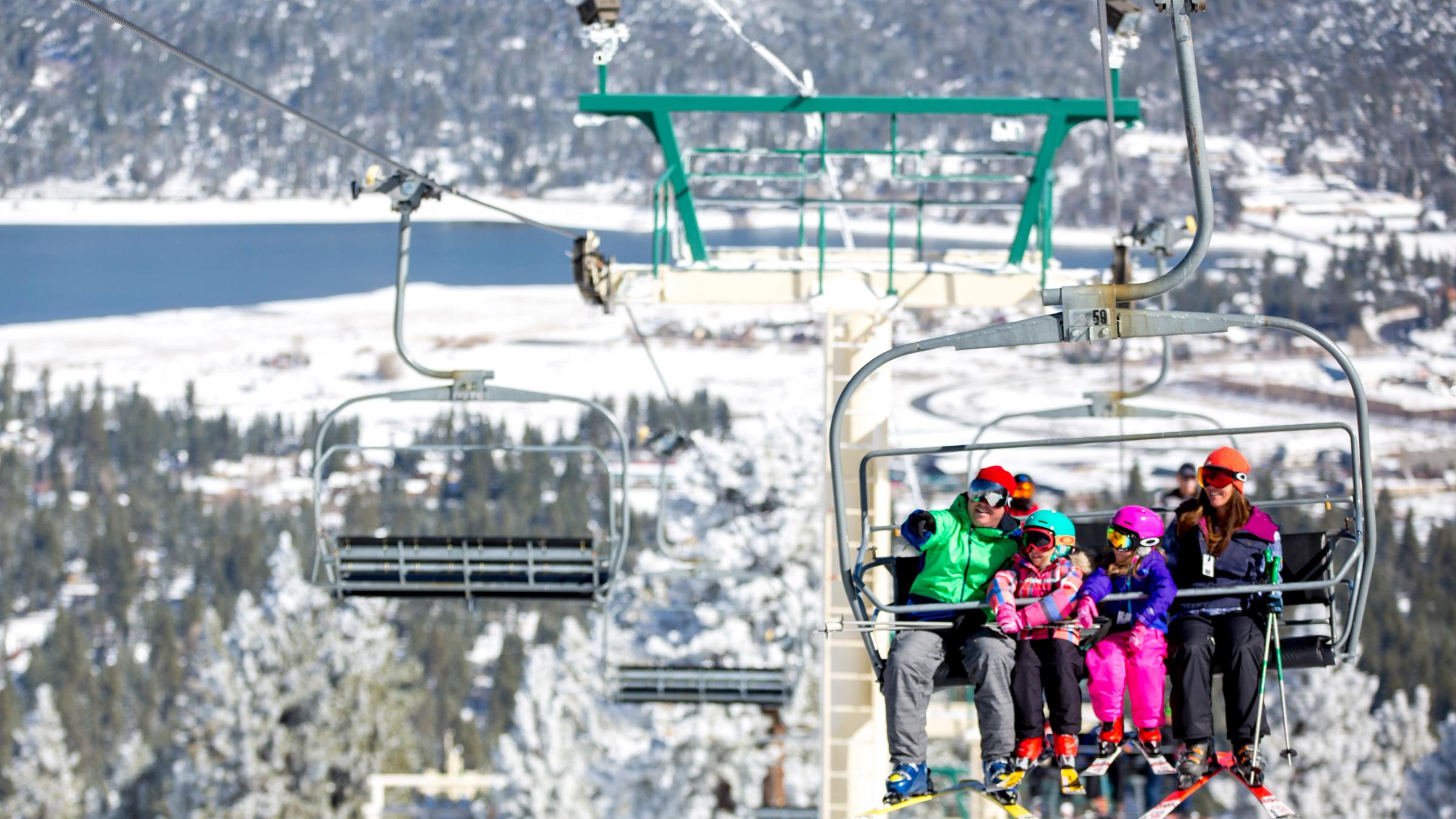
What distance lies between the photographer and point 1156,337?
15.6ft

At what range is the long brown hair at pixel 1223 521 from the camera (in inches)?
212

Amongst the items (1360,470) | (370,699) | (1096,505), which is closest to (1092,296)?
(1360,470)

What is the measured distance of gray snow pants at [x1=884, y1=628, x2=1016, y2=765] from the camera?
513 centimetres

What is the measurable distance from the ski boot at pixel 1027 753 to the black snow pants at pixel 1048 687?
0.05ft

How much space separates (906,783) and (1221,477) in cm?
133

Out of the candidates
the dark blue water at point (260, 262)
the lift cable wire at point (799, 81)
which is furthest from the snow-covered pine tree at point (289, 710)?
the dark blue water at point (260, 262)

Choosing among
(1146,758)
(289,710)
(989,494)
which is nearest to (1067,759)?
(1146,758)

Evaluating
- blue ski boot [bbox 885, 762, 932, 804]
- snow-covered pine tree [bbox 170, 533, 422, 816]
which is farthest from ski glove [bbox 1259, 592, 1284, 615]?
snow-covered pine tree [bbox 170, 533, 422, 816]

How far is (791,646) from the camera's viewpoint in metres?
20.7

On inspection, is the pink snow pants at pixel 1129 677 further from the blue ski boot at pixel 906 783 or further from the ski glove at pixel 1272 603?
the blue ski boot at pixel 906 783

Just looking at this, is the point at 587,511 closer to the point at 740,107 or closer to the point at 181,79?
the point at 740,107

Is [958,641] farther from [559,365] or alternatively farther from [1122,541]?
[559,365]

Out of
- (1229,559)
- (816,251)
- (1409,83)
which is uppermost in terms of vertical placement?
(1409,83)

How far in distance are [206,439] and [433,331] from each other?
11576mm
